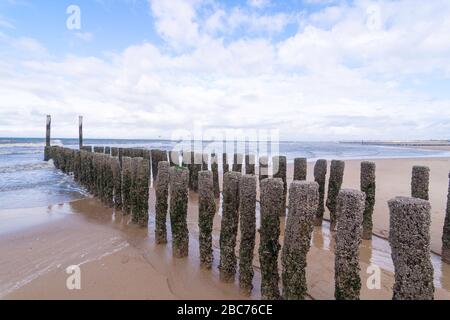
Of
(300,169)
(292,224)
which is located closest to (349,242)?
(292,224)

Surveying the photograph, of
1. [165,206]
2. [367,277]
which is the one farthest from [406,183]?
[165,206]

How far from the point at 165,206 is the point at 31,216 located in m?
4.89

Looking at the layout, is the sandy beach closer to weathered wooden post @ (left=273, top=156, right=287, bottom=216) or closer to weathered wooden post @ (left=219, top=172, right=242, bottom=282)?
weathered wooden post @ (left=219, top=172, right=242, bottom=282)

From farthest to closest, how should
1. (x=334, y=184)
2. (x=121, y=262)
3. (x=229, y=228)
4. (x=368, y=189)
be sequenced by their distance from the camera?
1. (x=334, y=184)
2. (x=368, y=189)
3. (x=121, y=262)
4. (x=229, y=228)

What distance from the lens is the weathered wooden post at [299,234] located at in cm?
342

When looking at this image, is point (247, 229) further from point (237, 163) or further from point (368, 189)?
point (237, 163)

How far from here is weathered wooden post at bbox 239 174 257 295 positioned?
4.16 metres

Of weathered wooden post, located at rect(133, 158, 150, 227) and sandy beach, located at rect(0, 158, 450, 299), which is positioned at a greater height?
weathered wooden post, located at rect(133, 158, 150, 227)

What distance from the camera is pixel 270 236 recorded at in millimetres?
3951

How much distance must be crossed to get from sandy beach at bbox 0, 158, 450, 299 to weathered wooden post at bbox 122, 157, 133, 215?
0.32 meters

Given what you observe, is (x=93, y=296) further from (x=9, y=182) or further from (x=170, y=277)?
(x=9, y=182)

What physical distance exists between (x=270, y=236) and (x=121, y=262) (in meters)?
2.79

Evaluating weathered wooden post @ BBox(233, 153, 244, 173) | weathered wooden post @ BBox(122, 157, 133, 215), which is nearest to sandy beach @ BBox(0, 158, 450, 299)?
weathered wooden post @ BBox(122, 157, 133, 215)

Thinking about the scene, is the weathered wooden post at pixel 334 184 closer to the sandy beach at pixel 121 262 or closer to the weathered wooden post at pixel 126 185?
the sandy beach at pixel 121 262
